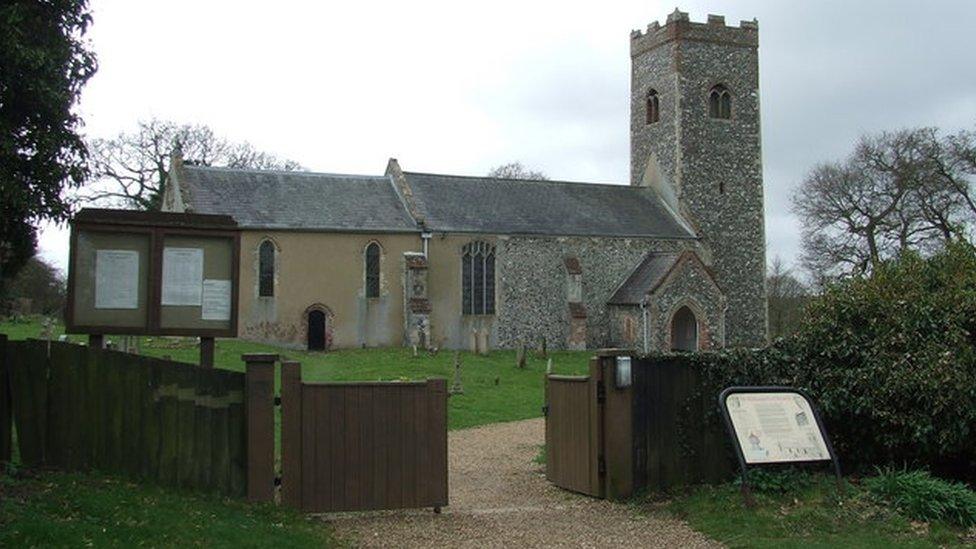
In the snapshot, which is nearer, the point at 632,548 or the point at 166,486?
the point at 632,548

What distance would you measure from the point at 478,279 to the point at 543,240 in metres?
3.14

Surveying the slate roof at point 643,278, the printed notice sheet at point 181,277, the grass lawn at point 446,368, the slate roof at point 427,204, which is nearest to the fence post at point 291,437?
the printed notice sheet at point 181,277

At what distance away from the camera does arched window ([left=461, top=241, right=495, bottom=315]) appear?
35.8 m

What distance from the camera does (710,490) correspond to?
33.6 ft

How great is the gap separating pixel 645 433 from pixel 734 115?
116 ft

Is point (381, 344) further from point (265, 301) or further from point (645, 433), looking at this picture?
point (645, 433)

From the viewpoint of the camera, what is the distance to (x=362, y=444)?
9.27 m

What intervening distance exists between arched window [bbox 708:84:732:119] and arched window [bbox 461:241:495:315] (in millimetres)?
14021

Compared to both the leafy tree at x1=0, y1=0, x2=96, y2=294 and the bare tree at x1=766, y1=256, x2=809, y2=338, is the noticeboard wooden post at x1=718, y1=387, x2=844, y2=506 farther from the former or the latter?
the bare tree at x1=766, y1=256, x2=809, y2=338

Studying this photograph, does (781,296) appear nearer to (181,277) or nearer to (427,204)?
(427,204)

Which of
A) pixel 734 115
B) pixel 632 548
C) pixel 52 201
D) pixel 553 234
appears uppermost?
pixel 734 115

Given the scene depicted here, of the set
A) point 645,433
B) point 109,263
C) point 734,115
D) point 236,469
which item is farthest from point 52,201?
point 734,115

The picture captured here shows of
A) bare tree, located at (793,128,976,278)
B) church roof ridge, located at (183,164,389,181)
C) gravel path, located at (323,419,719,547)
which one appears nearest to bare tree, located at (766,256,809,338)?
bare tree, located at (793,128,976,278)

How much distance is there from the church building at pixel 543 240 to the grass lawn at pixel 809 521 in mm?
24715
